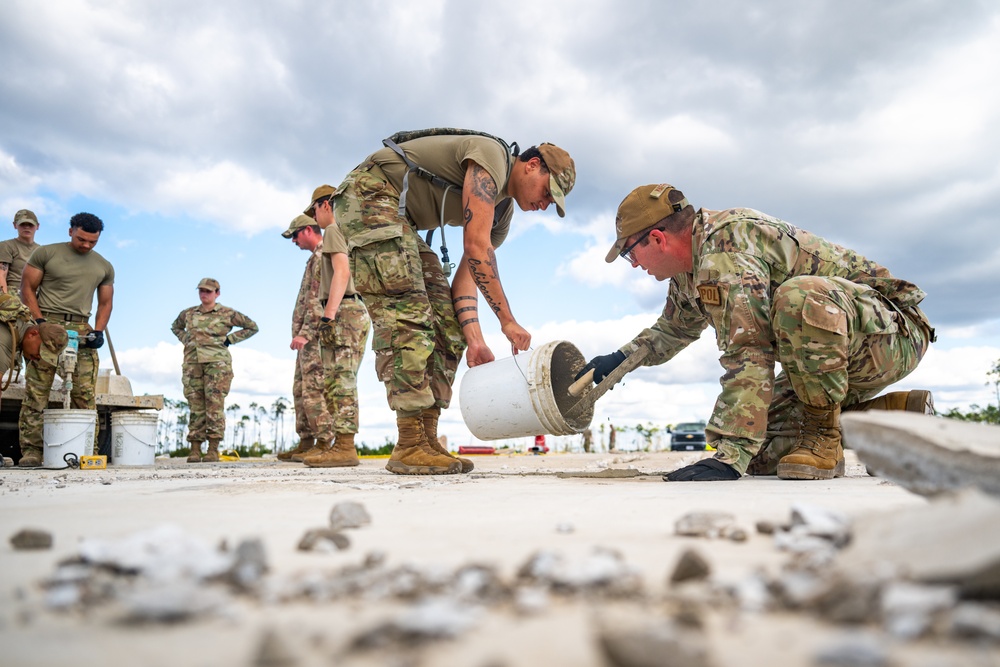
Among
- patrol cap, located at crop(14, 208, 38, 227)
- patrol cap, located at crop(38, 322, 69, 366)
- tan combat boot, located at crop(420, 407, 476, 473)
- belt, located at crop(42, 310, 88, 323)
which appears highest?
patrol cap, located at crop(14, 208, 38, 227)

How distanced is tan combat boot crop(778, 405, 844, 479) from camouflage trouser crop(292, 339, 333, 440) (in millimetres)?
4128

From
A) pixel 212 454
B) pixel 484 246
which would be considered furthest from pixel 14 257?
pixel 484 246

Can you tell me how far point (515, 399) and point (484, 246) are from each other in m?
0.82

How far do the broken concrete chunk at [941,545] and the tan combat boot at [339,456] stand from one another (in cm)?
483

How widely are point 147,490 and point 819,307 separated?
3.06 meters

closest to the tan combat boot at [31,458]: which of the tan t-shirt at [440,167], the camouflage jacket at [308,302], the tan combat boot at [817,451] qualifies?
the camouflage jacket at [308,302]

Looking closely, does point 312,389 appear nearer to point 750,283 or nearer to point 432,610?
point 750,283

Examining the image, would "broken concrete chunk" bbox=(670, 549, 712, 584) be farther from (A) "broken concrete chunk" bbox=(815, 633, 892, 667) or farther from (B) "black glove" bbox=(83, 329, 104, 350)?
(B) "black glove" bbox=(83, 329, 104, 350)

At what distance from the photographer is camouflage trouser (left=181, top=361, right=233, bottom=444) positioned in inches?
313

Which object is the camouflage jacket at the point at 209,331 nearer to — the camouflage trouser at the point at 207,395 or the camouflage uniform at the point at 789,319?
the camouflage trouser at the point at 207,395

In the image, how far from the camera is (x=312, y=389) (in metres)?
6.54

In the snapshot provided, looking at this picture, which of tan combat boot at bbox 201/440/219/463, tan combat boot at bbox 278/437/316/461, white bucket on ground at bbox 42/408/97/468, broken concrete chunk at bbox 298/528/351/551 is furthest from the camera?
tan combat boot at bbox 201/440/219/463

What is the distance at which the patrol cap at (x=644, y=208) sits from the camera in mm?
3662

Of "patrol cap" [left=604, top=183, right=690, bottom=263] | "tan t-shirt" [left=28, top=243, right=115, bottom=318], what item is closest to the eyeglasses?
"patrol cap" [left=604, top=183, right=690, bottom=263]
